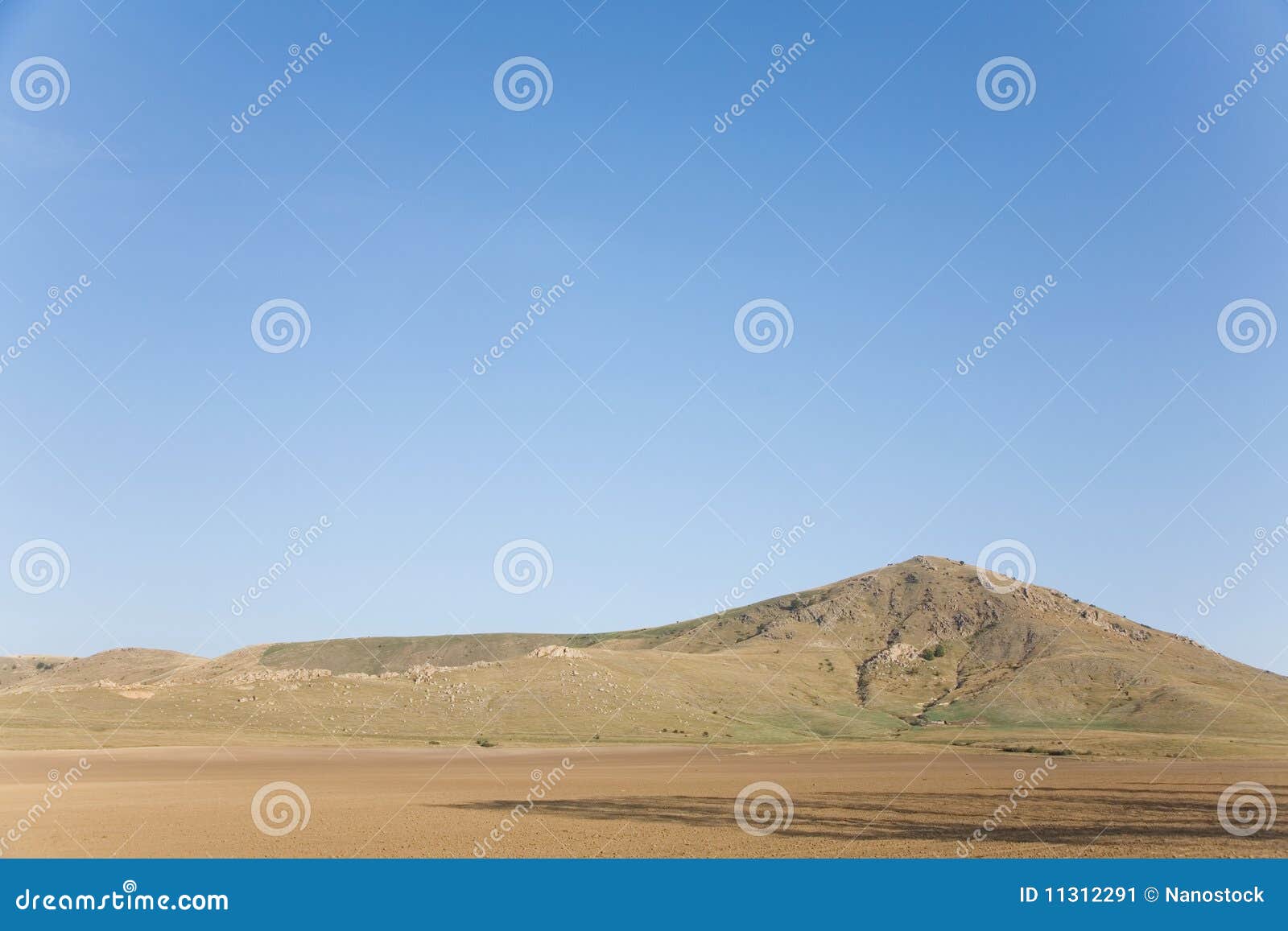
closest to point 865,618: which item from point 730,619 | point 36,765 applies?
point 730,619

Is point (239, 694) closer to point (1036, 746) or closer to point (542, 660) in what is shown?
point (542, 660)

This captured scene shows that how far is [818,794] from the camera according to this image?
45.4 meters

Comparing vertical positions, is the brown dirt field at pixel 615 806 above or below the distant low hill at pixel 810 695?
below

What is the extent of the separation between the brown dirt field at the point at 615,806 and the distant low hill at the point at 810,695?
60.7 feet

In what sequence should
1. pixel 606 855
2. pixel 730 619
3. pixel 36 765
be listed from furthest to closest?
pixel 730 619, pixel 36 765, pixel 606 855

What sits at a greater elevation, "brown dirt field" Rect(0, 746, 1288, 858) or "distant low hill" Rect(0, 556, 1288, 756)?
"distant low hill" Rect(0, 556, 1288, 756)

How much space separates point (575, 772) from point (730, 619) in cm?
13858

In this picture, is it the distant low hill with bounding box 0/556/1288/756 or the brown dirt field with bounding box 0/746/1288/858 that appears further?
the distant low hill with bounding box 0/556/1288/756

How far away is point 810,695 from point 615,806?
8746 cm

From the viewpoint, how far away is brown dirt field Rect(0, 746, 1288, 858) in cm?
2820

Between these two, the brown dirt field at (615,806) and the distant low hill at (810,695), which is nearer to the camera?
the brown dirt field at (615,806)

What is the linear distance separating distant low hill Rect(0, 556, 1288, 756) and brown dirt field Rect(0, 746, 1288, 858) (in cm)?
1851

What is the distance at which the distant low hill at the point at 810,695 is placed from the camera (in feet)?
292

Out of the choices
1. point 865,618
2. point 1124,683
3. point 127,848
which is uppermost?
point 865,618
